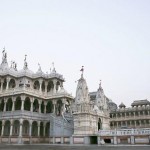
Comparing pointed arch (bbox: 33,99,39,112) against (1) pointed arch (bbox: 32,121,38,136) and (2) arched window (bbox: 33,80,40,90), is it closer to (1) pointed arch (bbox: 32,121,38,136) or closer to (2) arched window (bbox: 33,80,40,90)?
(1) pointed arch (bbox: 32,121,38,136)

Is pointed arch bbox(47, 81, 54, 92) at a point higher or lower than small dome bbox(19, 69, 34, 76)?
lower

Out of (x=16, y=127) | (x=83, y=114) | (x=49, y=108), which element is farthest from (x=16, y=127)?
(x=83, y=114)

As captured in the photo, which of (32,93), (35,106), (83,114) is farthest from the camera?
(35,106)

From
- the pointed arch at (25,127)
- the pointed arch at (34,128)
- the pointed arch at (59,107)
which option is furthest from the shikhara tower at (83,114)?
the pointed arch at (34,128)

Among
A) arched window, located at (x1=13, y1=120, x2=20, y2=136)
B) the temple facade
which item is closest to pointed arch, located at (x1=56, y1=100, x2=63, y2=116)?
the temple facade

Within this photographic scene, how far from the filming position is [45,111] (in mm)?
56656

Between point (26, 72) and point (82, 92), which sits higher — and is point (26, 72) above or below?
above

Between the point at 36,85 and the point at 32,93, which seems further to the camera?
the point at 36,85

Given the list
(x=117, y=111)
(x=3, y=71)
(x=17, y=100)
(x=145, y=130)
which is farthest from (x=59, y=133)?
(x=117, y=111)

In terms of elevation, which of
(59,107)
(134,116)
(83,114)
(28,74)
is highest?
(28,74)

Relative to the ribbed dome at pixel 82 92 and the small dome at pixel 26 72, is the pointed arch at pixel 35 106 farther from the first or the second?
the ribbed dome at pixel 82 92

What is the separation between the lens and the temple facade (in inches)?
1804

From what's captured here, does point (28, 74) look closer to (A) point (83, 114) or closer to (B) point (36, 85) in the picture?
(B) point (36, 85)

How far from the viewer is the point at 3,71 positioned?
191ft
